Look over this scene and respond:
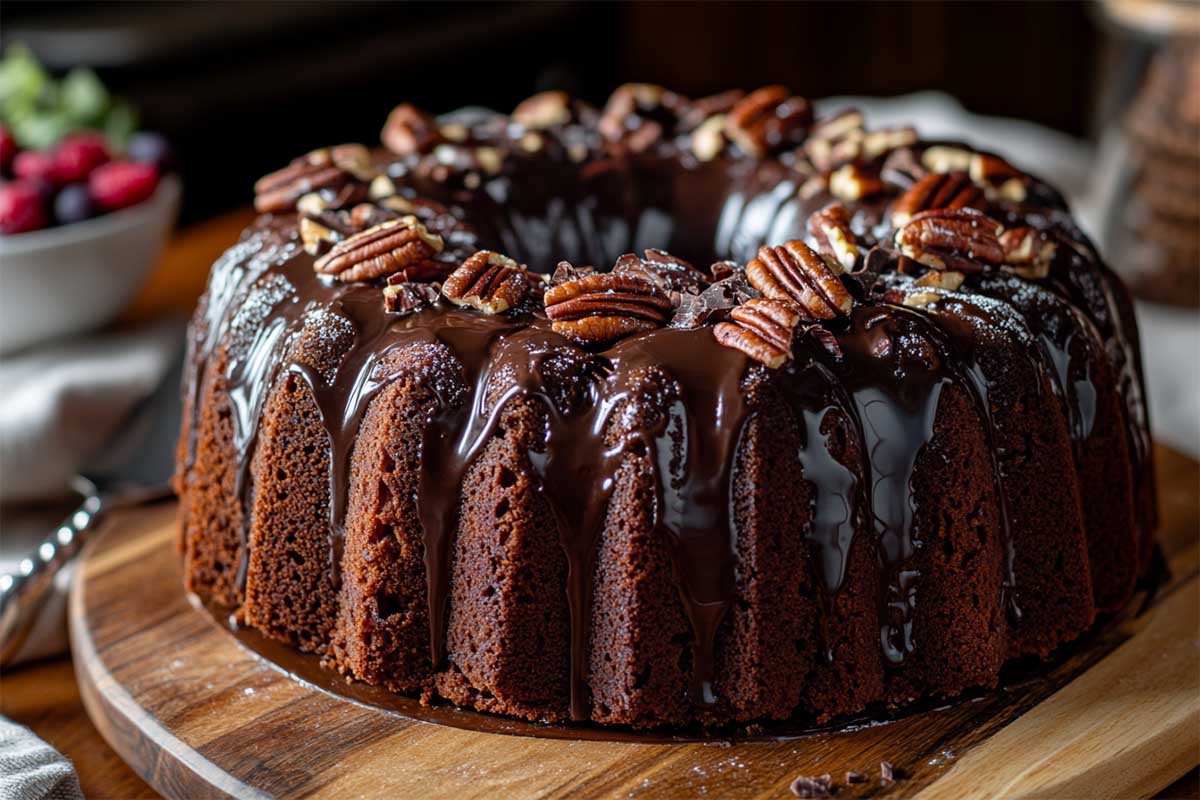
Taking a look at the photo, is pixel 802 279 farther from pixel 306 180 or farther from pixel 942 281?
pixel 306 180

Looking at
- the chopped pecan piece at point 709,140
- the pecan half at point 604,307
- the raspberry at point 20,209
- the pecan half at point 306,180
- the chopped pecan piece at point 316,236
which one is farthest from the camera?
the raspberry at point 20,209

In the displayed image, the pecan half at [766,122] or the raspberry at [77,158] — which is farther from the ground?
the pecan half at [766,122]

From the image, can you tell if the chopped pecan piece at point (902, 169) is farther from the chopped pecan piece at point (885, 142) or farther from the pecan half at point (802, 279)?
the pecan half at point (802, 279)

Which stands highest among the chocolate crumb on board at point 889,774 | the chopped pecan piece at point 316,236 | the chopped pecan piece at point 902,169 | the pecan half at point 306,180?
the pecan half at point 306,180

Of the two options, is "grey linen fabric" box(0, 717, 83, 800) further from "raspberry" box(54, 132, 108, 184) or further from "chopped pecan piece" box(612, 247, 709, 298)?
"raspberry" box(54, 132, 108, 184)

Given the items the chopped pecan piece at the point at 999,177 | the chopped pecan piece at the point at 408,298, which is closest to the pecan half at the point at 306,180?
the chopped pecan piece at the point at 408,298

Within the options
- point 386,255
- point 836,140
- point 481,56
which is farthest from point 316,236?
point 481,56

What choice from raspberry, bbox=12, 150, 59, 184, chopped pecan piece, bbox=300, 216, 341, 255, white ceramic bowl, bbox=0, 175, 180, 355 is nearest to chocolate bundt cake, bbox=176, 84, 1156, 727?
chopped pecan piece, bbox=300, 216, 341, 255
